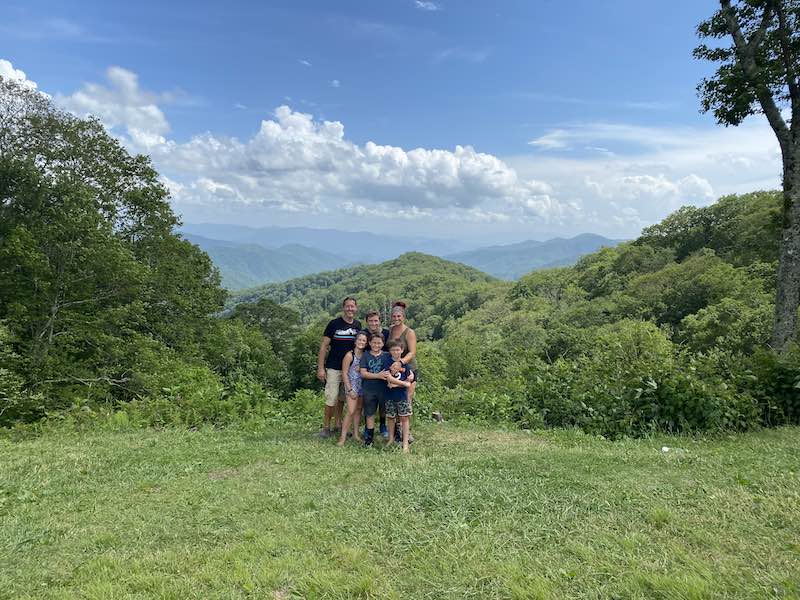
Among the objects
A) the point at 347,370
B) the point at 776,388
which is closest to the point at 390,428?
the point at 347,370

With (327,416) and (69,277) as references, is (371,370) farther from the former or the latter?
(69,277)

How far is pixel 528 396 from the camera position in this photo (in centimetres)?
973

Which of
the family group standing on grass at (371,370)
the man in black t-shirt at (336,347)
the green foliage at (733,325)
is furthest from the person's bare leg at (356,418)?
the green foliage at (733,325)

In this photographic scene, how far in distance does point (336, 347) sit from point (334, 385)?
63 cm

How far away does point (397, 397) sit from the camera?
23.2 ft

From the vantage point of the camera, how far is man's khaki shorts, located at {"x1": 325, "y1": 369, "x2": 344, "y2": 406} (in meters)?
7.62

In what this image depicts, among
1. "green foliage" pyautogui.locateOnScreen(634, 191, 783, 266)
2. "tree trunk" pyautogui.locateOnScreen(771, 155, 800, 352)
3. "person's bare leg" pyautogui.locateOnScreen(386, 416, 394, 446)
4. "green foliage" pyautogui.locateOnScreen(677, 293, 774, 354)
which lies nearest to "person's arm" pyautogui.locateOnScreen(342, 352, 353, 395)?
"person's bare leg" pyautogui.locateOnScreen(386, 416, 394, 446)

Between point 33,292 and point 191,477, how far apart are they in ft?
46.9

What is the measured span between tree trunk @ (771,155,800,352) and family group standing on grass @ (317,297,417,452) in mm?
7105

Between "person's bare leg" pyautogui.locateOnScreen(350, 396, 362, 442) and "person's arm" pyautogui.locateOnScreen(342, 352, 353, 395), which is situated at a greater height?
"person's arm" pyautogui.locateOnScreen(342, 352, 353, 395)

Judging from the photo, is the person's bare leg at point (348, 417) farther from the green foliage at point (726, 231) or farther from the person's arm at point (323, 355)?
the green foliage at point (726, 231)

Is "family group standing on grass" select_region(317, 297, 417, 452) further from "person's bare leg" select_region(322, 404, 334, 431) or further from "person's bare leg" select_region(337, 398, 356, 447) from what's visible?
"person's bare leg" select_region(322, 404, 334, 431)

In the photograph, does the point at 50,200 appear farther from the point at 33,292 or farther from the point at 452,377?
the point at 452,377

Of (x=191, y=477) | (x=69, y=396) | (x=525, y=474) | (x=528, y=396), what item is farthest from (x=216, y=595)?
(x=69, y=396)
